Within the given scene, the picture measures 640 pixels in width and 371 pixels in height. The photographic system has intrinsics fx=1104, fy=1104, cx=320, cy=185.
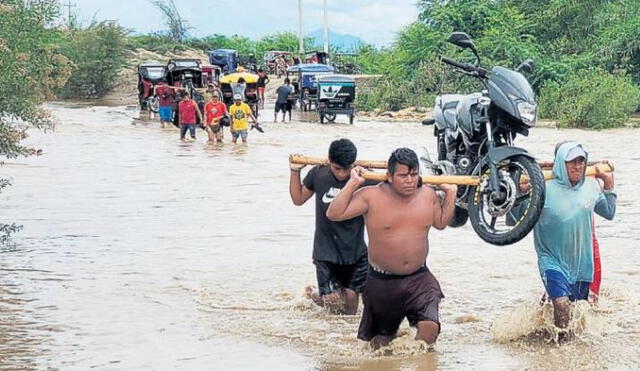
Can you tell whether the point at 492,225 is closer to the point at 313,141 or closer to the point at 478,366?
the point at 478,366

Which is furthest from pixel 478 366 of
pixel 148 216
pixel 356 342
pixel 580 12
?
pixel 580 12

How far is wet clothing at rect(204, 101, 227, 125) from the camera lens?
2408 centimetres

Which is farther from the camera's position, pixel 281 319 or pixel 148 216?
pixel 148 216

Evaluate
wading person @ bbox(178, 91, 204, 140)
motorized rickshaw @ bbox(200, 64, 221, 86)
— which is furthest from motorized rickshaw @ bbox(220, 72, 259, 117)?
wading person @ bbox(178, 91, 204, 140)

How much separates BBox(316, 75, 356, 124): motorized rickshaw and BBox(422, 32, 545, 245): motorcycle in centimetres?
2478

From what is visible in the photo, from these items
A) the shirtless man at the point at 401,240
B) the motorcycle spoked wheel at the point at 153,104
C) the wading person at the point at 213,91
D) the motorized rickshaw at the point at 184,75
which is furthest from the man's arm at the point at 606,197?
the motorcycle spoked wheel at the point at 153,104

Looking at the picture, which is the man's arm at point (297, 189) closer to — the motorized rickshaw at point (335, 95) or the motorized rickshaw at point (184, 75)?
the motorized rickshaw at point (335, 95)

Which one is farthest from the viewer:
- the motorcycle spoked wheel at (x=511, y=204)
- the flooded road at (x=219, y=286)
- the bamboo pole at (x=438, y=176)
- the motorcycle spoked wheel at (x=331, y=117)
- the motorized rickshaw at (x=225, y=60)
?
the motorized rickshaw at (x=225, y=60)

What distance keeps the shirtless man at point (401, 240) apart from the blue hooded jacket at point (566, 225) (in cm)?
69

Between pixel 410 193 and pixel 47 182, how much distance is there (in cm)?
1254

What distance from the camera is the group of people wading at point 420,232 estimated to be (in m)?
6.43

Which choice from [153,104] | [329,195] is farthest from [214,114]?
[329,195]

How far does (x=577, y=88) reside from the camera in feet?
110

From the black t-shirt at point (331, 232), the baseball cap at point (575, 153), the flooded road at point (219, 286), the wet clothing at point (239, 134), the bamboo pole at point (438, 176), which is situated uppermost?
the baseball cap at point (575, 153)
